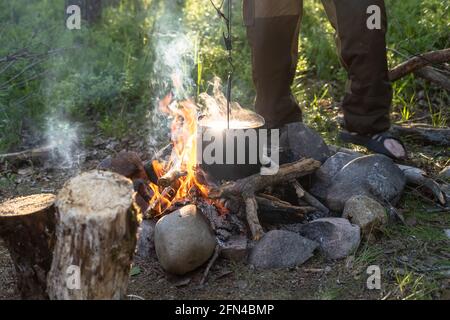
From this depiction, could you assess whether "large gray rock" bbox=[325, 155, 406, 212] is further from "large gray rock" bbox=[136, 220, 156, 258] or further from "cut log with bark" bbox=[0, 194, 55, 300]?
"cut log with bark" bbox=[0, 194, 55, 300]

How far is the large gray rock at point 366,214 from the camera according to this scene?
3248 mm

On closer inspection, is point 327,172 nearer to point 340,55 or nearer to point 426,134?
point 340,55

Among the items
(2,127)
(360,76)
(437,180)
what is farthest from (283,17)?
(2,127)

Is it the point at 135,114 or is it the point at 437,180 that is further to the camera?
the point at 135,114

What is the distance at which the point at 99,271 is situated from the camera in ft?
7.82

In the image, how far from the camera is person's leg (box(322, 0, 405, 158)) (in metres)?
3.84

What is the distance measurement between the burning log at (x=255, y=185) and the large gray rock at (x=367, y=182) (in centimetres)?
21

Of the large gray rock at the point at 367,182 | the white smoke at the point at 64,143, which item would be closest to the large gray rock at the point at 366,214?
the large gray rock at the point at 367,182

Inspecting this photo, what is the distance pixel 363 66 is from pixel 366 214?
115cm

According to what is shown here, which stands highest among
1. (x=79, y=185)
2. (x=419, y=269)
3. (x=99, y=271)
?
(x=79, y=185)

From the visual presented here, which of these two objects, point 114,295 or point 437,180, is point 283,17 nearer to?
point 437,180

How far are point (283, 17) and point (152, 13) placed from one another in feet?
11.0

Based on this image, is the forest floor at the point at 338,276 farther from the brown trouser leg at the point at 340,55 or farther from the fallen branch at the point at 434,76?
the fallen branch at the point at 434,76

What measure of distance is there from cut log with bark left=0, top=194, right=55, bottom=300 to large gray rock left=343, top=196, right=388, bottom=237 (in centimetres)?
163
